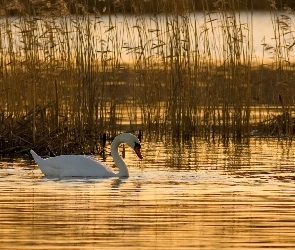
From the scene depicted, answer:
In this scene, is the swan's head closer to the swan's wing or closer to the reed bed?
the swan's wing

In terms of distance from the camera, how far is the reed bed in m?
13.7

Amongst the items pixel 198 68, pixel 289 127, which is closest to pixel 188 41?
pixel 198 68

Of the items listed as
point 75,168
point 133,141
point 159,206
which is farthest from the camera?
point 133,141

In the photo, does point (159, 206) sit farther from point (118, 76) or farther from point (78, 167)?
point (118, 76)

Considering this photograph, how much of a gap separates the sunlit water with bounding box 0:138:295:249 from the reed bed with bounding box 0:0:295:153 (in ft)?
4.54

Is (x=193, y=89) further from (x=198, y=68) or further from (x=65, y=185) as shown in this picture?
(x=65, y=185)

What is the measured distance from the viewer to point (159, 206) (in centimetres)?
829

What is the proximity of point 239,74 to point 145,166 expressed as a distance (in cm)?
381

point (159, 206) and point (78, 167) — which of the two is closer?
point (159, 206)

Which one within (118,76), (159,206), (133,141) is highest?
(118,76)

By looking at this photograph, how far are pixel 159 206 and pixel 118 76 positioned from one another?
7126mm

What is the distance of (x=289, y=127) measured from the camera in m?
15.3

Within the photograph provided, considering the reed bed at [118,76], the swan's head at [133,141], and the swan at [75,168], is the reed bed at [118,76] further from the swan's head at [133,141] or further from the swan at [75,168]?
the swan at [75,168]

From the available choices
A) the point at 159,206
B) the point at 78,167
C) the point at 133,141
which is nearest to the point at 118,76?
the point at 133,141
